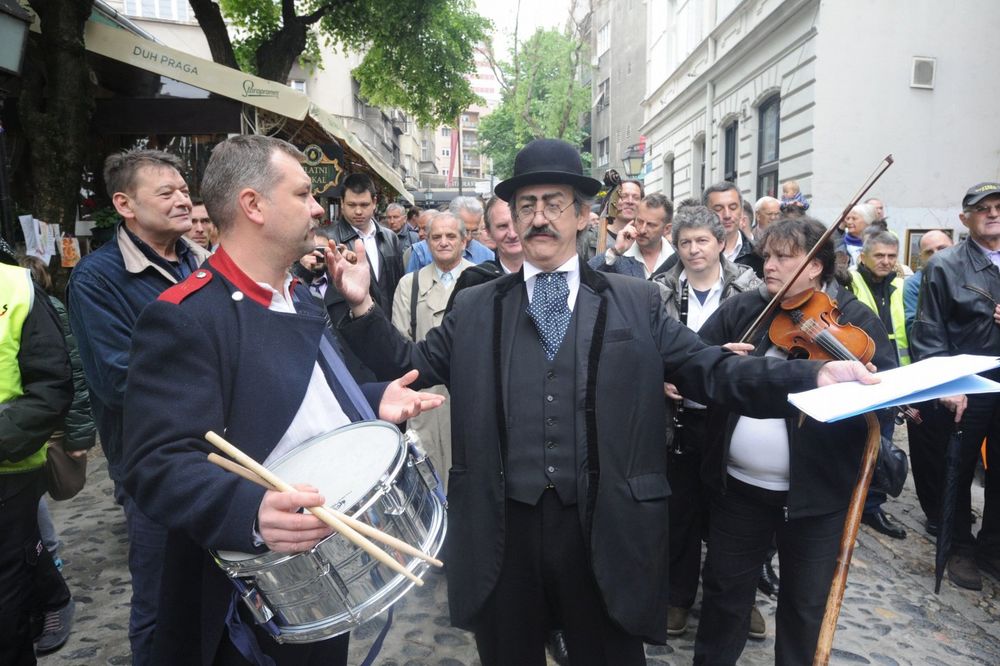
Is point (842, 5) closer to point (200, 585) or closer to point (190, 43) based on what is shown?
point (200, 585)

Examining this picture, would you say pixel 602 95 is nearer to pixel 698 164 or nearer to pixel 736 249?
pixel 698 164

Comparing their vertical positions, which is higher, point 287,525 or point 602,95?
point 602,95

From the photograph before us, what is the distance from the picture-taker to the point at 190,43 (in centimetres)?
2664

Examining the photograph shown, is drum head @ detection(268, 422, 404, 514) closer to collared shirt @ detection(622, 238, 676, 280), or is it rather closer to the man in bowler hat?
the man in bowler hat

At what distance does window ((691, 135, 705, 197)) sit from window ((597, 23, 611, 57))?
79.0 feet

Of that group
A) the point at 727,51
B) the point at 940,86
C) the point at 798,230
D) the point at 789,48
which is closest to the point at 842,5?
the point at 789,48

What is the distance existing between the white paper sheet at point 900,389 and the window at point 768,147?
43.7 ft

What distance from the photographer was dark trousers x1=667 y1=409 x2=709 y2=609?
12.9 ft

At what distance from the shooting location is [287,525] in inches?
62.6

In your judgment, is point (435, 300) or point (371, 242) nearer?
point (435, 300)

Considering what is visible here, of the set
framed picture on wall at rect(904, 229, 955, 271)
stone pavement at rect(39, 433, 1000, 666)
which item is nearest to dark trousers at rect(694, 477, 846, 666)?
stone pavement at rect(39, 433, 1000, 666)

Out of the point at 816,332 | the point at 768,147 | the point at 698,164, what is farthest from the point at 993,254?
the point at 698,164

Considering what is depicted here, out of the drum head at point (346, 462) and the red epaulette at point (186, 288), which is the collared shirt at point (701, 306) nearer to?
the drum head at point (346, 462)

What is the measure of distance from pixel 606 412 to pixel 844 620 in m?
2.69
